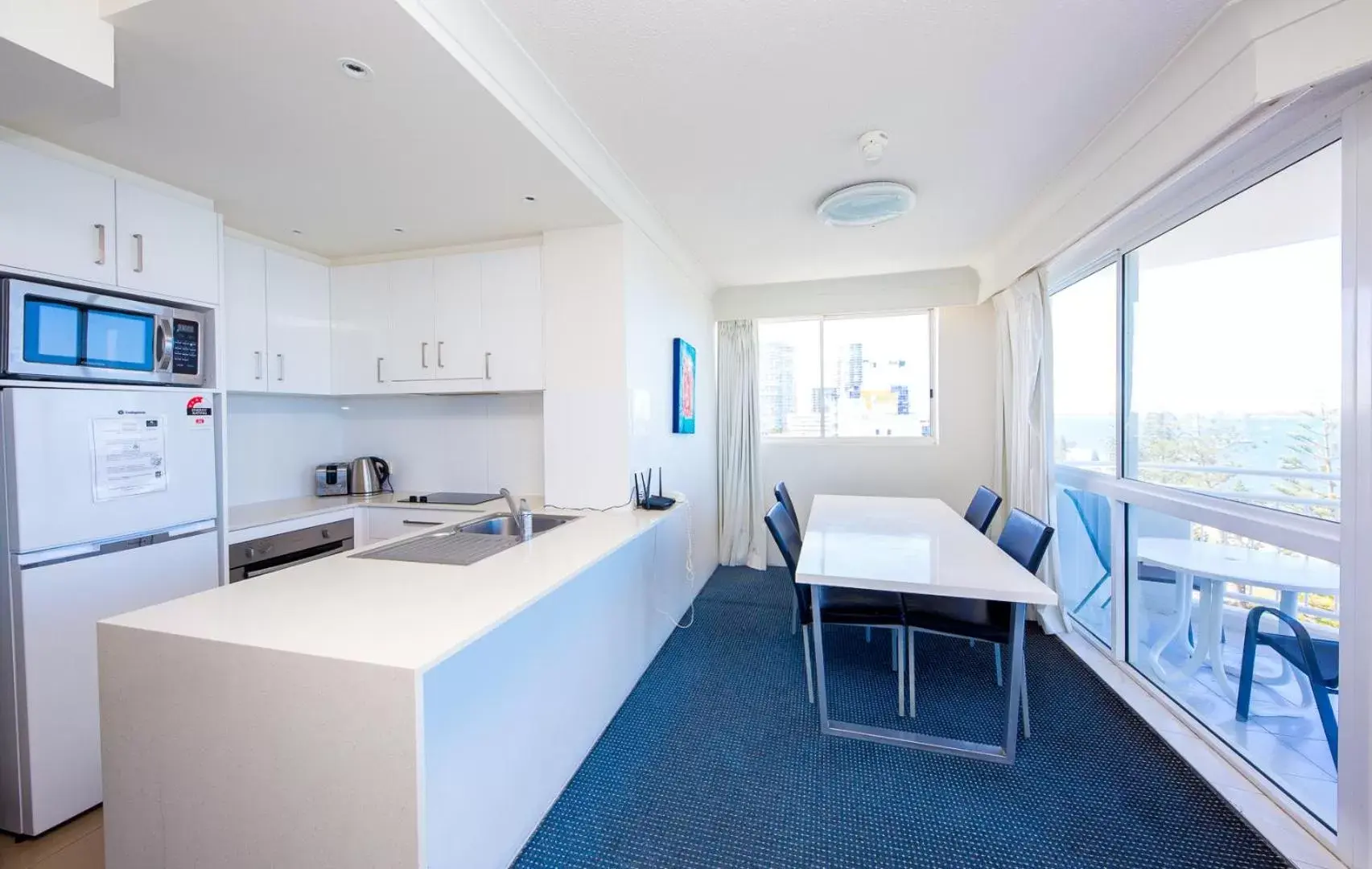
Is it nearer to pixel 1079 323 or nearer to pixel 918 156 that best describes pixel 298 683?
pixel 918 156

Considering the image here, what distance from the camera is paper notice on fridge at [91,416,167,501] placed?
1.58m

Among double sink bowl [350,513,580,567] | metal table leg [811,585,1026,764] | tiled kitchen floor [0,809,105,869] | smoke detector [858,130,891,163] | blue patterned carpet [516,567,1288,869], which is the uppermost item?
smoke detector [858,130,891,163]

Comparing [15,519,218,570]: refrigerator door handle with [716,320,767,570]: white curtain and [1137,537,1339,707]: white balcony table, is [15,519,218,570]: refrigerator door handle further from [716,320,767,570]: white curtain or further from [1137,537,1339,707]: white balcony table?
[1137,537,1339,707]: white balcony table

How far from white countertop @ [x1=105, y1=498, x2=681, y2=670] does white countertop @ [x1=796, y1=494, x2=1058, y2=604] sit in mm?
947

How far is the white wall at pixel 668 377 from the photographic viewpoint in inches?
94.3

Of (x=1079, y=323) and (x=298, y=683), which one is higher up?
(x=1079, y=323)

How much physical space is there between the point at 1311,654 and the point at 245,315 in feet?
14.4

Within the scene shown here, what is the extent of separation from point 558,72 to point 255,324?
81.0 inches

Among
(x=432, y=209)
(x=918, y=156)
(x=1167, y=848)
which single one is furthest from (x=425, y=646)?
(x=918, y=156)

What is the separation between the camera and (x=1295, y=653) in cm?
155

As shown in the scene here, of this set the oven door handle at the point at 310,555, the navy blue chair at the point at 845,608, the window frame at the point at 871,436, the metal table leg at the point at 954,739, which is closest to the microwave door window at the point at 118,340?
the oven door handle at the point at 310,555

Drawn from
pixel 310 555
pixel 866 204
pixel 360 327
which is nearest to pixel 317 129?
pixel 360 327

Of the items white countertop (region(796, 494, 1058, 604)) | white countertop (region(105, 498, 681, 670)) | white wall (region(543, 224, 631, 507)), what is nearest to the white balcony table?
white countertop (region(796, 494, 1058, 604))

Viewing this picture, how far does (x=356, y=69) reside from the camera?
1.28m
